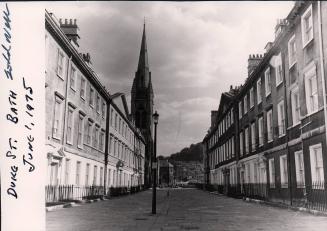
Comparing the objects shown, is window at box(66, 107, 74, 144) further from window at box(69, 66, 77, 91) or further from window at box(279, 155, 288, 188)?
window at box(279, 155, 288, 188)

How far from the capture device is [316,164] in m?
14.9

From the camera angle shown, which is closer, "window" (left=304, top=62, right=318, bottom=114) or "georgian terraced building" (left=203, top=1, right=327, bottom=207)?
"georgian terraced building" (left=203, top=1, right=327, bottom=207)

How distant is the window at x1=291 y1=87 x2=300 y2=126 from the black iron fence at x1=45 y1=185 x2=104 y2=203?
12289 mm

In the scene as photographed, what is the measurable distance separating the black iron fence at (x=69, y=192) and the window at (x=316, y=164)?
11677 mm

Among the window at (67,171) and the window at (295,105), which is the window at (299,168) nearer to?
the window at (295,105)

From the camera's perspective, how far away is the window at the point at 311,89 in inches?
583

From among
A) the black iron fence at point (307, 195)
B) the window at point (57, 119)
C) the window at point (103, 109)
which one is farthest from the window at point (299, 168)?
the window at point (103, 109)

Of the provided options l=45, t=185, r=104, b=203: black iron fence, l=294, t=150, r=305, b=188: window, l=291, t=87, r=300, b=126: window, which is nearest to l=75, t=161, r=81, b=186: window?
l=45, t=185, r=104, b=203: black iron fence

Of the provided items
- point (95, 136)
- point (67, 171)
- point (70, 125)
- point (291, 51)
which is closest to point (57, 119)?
point (70, 125)

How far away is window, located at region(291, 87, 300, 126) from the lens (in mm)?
17375

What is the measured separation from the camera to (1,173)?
5.19 m

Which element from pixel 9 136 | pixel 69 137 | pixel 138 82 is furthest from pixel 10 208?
pixel 138 82

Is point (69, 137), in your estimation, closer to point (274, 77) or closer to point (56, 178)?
point (56, 178)

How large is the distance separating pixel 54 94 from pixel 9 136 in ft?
43.5
